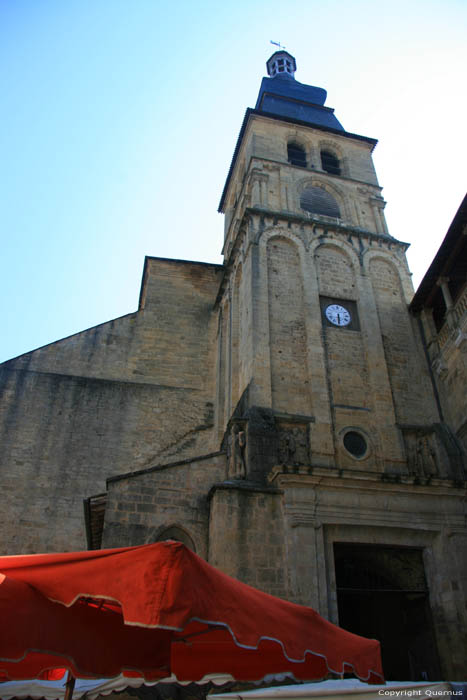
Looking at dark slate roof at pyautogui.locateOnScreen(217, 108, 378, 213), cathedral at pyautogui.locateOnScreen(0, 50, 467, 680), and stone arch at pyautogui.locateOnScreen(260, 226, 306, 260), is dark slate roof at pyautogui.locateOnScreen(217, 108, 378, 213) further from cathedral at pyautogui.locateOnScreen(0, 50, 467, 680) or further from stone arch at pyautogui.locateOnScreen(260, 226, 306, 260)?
stone arch at pyautogui.locateOnScreen(260, 226, 306, 260)

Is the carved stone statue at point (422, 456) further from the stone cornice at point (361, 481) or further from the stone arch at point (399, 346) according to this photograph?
the stone cornice at point (361, 481)

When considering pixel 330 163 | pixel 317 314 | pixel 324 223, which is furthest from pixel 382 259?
pixel 330 163

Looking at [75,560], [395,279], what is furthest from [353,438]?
[75,560]

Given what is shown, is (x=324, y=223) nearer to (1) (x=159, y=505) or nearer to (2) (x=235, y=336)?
(2) (x=235, y=336)

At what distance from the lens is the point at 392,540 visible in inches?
411

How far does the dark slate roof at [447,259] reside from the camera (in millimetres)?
12359

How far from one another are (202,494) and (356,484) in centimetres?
306

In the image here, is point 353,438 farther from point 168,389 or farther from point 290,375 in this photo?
point 168,389

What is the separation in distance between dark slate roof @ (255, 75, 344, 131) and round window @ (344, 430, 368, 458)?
13.3 meters

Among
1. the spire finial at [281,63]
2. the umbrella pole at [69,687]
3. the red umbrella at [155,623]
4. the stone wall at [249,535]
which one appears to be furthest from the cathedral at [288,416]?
the spire finial at [281,63]

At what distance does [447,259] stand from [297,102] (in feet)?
43.4

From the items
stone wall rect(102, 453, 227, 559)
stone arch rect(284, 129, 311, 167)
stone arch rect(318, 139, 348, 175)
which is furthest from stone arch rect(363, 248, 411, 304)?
stone wall rect(102, 453, 227, 559)

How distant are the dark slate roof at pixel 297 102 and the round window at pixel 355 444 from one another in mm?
13329

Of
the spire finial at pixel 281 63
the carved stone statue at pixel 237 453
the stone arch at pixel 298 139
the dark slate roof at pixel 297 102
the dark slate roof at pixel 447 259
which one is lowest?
the carved stone statue at pixel 237 453
